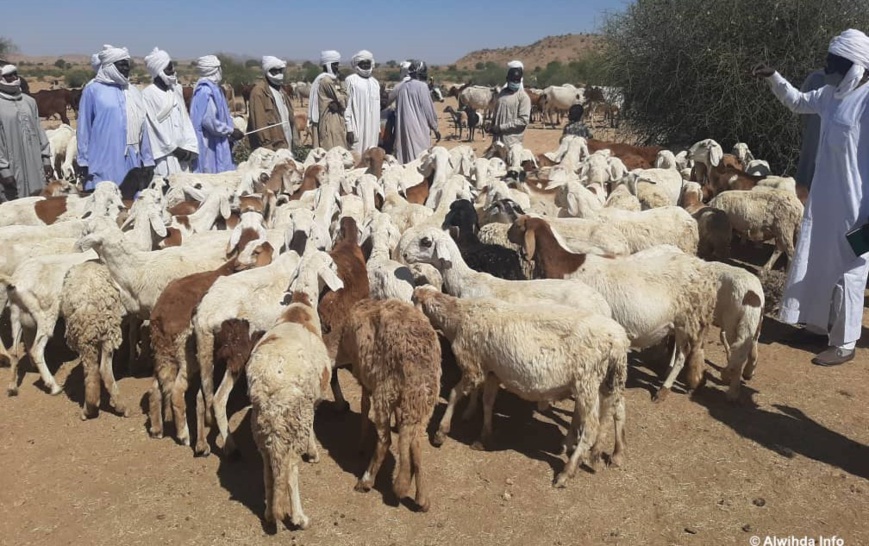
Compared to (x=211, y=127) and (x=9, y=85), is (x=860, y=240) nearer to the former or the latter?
(x=211, y=127)

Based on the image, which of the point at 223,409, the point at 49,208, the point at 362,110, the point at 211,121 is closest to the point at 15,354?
the point at 223,409

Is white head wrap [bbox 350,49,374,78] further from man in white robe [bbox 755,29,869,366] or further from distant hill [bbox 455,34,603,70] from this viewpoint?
distant hill [bbox 455,34,603,70]

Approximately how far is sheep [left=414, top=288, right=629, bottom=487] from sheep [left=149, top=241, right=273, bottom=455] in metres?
1.85

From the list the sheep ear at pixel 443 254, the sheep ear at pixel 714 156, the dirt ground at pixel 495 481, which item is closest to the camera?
the dirt ground at pixel 495 481

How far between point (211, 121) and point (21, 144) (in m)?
2.50

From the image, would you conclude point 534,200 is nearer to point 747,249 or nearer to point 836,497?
point 747,249

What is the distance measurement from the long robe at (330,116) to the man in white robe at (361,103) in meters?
0.29

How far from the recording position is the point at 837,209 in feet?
20.4

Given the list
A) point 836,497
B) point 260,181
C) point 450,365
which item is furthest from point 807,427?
point 260,181

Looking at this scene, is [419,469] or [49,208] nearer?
[419,469]

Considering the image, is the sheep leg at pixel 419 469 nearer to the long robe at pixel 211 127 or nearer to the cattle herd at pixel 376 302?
the cattle herd at pixel 376 302

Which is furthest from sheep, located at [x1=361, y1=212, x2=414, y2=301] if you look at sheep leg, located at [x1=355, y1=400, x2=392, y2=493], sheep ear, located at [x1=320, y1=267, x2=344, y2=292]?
sheep leg, located at [x1=355, y1=400, x2=392, y2=493]

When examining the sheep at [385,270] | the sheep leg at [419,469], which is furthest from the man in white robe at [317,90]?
the sheep leg at [419,469]

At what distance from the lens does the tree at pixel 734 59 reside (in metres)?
12.5
